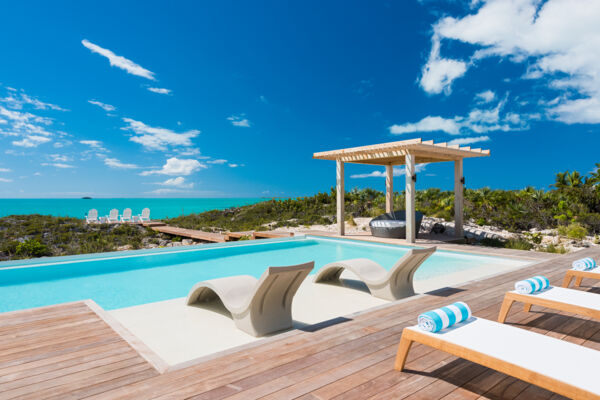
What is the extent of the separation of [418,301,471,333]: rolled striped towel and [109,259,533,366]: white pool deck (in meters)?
1.21

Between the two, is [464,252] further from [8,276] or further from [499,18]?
[8,276]

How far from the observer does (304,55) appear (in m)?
24.4

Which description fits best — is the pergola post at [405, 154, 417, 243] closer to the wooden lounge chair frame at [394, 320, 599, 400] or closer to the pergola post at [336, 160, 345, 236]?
the pergola post at [336, 160, 345, 236]

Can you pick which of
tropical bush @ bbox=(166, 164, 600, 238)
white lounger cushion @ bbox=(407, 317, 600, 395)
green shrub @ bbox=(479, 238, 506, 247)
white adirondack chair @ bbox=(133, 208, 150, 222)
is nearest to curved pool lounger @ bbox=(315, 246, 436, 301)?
white lounger cushion @ bbox=(407, 317, 600, 395)

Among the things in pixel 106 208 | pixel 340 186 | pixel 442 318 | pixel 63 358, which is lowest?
pixel 63 358

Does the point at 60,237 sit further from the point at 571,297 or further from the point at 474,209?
the point at 474,209

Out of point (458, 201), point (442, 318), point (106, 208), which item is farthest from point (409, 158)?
point (106, 208)

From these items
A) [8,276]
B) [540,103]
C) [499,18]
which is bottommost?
[8,276]

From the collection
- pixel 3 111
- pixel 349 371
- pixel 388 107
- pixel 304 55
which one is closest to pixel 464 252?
pixel 349 371

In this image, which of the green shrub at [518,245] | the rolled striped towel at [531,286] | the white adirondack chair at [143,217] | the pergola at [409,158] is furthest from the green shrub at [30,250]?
the green shrub at [518,245]

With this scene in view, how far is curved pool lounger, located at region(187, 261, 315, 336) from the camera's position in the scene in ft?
10.8

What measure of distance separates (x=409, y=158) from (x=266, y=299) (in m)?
7.31

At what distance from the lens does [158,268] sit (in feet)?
26.2

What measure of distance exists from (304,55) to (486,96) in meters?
14.7
